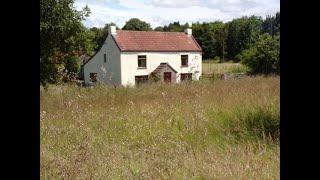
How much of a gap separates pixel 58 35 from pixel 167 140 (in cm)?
1361

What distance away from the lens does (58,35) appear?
55.3 feet

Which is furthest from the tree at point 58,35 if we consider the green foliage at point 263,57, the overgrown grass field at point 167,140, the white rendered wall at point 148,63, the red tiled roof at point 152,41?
the green foliage at point 263,57

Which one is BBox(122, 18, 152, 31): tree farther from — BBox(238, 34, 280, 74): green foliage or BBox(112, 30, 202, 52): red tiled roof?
BBox(238, 34, 280, 74): green foliage

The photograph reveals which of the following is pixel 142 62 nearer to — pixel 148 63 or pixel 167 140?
pixel 148 63

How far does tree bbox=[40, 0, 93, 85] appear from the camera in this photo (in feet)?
52.2

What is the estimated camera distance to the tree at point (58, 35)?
52.2 feet

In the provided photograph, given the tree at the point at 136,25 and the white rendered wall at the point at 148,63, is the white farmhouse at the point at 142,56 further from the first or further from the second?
the tree at the point at 136,25

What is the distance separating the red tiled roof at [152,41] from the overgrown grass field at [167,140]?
2365 cm

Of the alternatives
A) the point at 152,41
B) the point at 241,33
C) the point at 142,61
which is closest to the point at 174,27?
the point at 241,33

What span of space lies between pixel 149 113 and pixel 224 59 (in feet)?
219

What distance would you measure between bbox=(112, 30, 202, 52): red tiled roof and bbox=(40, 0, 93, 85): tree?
1433 centimetres

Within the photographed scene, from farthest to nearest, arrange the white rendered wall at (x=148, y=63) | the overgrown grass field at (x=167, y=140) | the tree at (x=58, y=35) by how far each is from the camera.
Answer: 1. the white rendered wall at (x=148, y=63)
2. the tree at (x=58, y=35)
3. the overgrown grass field at (x=167, y=140)

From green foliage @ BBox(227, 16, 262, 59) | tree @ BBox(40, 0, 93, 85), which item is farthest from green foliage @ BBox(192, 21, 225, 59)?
tree @ BBox(40, 0, 93, 85)
